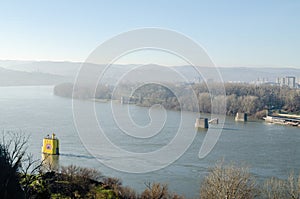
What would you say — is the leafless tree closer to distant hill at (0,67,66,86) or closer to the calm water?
the calm water

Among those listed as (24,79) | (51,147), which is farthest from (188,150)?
(24,79)

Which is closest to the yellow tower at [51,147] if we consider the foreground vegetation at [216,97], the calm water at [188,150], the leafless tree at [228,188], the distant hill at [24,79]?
the calm water at [188,150]

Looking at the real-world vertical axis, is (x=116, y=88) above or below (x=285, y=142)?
above

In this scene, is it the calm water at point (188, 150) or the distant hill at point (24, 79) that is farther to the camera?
the distant hill at point (24, 79)

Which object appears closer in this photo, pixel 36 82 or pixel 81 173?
pixel 81 173

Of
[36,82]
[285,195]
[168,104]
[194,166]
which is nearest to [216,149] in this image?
[194,166]

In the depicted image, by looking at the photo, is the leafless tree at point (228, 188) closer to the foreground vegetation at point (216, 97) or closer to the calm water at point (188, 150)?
the calm water at point (188, 150)

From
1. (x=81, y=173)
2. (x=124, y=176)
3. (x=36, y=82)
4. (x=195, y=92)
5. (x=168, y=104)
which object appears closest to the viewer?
(x=81, y=173)

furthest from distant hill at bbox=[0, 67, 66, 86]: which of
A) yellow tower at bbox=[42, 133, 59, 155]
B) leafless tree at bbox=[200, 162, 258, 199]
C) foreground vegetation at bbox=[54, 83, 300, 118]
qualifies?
leafless tree at bbox=[200, 162, 258, 199]

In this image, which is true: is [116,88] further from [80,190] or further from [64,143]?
[80,190]
